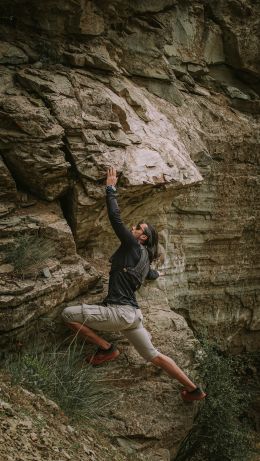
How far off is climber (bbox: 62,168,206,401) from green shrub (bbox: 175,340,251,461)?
1.11m

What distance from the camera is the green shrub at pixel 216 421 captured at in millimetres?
8070

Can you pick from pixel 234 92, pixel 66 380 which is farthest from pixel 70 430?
pixel 234 92

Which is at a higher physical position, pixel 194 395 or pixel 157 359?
pixel 157 359

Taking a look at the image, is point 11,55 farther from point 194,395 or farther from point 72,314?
point 194,395

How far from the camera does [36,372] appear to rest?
609 cm

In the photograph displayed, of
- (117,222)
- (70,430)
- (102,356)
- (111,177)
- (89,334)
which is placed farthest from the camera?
(111,177)

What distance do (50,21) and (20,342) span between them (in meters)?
4.98

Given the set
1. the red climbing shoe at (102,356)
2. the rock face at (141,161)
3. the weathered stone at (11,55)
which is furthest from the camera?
the weathered stone at (11,55)

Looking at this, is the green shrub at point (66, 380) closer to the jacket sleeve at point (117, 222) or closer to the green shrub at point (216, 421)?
the jacket sleeve at point (117, 222)

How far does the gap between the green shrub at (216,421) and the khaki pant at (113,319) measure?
1.44 meters

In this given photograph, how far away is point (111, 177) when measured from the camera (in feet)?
24.2

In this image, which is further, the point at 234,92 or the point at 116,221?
the point at 234,92

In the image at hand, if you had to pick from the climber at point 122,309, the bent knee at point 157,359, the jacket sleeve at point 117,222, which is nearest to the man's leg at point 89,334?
the climber at point 122,309

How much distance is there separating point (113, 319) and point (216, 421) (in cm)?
280
